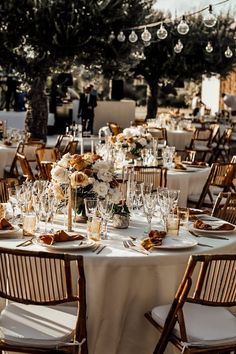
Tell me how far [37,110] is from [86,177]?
1003 centimetres

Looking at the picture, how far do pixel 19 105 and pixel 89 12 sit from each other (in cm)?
543

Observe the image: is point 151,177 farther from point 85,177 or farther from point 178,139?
point 178,139

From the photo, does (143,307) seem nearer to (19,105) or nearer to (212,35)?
(19,105)

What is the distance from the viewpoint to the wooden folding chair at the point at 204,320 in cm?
324

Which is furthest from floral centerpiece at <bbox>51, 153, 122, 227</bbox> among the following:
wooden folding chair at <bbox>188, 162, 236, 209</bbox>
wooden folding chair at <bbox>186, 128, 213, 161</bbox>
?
wooden folding chair at <bbox>186, 128, 213, 161</bbox>

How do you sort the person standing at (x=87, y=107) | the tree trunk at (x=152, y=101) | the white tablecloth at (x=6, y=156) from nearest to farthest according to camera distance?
the white tablecloth at (x=6, y=156), the person standing at (x=87, y=107), the tree trunk at (x=152, y=101)

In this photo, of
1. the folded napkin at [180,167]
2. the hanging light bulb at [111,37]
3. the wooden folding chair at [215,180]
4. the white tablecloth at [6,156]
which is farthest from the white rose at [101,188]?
the hanging light bulb at [111,37]

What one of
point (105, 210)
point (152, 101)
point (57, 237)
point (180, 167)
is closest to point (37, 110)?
point (152, 101)

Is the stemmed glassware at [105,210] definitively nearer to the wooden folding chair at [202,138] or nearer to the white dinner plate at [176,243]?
the white dinner plate at [176,243]

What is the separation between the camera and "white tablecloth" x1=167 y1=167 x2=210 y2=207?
6.84m

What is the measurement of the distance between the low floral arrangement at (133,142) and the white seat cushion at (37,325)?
4.06 meters

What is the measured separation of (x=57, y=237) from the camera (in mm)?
3736

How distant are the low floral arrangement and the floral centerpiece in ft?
10.8

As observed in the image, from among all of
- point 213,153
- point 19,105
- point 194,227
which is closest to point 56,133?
point 19,105
